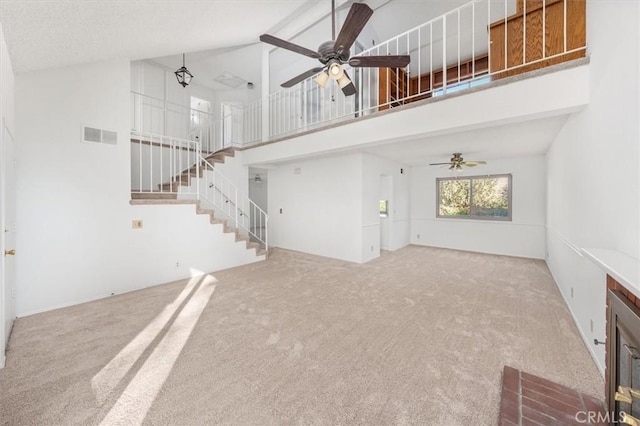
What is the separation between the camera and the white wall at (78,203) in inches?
120

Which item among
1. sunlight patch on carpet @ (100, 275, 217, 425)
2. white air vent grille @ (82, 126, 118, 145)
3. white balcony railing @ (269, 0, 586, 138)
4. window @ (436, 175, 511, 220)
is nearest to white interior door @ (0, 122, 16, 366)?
white air vent grille @ (82, 126, 118, 145)

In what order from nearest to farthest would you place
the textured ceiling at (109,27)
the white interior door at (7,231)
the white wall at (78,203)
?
the textured ceiling at (109,27), the white interior door at (7,231), the white wall at (78,203)

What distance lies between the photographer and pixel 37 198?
122 inches

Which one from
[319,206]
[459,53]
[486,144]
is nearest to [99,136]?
[319,206]

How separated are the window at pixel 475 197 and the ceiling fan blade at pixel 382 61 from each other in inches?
193

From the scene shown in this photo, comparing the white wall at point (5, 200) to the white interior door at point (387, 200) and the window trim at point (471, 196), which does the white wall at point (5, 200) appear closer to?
the white interior door at point (387, 200)

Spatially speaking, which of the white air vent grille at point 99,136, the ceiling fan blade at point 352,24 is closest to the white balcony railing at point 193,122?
the white air vent grille at point 99,136

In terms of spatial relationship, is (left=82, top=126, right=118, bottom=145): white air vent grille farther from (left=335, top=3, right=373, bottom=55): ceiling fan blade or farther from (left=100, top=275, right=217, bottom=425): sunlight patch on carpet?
(left=335, top=3, right=373, bottom=55): ceiling fan blade

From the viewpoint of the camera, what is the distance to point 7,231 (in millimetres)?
2465

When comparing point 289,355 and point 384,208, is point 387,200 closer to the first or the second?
point 384,208

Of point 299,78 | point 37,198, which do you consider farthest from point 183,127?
point 299,78

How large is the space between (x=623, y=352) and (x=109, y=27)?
15.1ft

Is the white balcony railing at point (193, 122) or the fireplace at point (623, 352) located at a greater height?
the white balcony railing at point (193, 122)

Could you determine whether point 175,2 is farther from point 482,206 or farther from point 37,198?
point 482,206
